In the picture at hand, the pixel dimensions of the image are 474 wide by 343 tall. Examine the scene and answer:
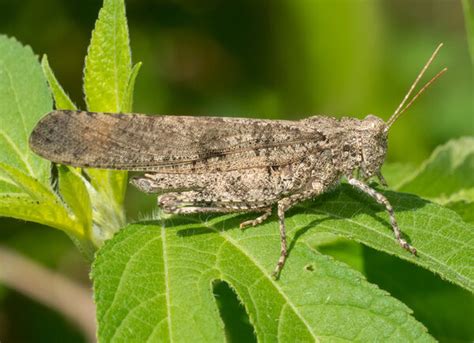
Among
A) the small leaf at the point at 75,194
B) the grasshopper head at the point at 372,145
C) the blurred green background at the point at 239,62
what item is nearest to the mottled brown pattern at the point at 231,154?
the grasshopper head at the point at 372,145

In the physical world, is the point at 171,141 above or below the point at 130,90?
above

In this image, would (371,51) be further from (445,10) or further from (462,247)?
(462,247)

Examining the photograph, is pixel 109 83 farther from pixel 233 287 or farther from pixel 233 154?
pixel 233 287

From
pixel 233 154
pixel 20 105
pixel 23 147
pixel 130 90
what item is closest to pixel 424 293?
pixel 233 154

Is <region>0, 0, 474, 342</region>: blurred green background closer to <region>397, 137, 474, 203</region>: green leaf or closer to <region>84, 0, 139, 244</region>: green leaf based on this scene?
<region>397, 137, 474, 203</region>: green leaf

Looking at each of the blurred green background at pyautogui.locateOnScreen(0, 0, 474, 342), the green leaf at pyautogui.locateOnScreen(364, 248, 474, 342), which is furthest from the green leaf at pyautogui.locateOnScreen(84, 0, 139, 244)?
the blurred green background at pyautogui.locateOnScreen(0, 0, 474, 342)

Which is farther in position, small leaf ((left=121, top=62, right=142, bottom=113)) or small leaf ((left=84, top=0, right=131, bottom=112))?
small leaf ((left=84, top=0, right=131, bottom=112))

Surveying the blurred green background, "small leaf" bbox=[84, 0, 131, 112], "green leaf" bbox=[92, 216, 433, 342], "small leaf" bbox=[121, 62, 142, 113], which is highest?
the blurred green background

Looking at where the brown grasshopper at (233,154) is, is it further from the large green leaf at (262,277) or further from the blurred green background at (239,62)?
the blurred green background at (239,62)
